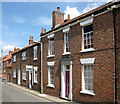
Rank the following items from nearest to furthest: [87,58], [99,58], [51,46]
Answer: [99,58]
[87,58]
[51,46]

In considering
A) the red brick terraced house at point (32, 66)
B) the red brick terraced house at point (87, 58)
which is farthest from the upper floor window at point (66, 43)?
the red brick terraced house at point (32, 66)

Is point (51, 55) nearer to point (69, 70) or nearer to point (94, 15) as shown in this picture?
point (69, 70)

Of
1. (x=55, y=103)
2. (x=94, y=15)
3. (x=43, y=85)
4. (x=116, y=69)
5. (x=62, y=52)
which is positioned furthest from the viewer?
(x=43, y=85)

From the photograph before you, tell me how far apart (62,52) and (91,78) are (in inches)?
159

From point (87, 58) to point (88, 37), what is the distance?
162cm

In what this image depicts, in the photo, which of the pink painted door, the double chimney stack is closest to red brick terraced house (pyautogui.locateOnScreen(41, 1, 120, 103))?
the pink painted door

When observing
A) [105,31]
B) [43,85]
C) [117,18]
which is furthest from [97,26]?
[43,85]

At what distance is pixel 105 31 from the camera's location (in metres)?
9.09

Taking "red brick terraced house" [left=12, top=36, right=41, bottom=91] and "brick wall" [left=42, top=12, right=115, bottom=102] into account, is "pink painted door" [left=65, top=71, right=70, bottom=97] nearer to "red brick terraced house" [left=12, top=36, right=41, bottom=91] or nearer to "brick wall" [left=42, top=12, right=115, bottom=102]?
"brick wall" [left=42, top=12, right=115, bottom=102]

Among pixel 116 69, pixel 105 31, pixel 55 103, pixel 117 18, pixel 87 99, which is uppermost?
pixel 117 18

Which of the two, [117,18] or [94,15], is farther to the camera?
[94,15]

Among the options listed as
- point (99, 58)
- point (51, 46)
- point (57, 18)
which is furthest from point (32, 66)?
point (99, 58)

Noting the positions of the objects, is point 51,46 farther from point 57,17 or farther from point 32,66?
point 32,66

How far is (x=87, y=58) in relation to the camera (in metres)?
10.2
